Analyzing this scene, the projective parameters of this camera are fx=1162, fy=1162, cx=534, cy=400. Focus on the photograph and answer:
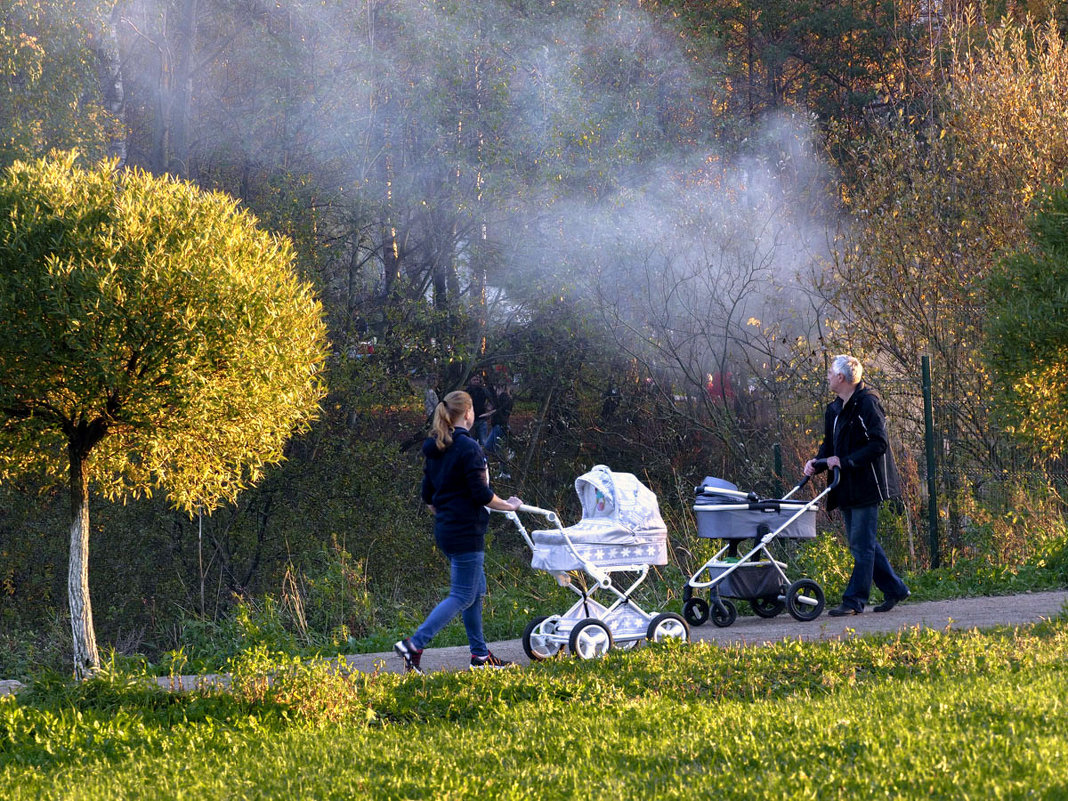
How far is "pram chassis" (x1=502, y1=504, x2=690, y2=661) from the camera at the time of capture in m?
7.54

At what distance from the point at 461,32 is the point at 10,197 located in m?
11.5

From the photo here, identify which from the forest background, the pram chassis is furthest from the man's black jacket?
the forest background

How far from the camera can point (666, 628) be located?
318 inches

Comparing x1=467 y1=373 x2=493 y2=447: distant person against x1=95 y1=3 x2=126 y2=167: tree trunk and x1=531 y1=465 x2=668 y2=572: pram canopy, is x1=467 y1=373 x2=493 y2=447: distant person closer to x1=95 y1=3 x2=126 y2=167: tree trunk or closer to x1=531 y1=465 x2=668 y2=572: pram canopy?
x1=95 y1=3 x2=126 y2=167: tree trunk

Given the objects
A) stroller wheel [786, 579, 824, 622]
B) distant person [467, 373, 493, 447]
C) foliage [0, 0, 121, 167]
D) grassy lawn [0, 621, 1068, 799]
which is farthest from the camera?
distant person [467, 373, 493, 447]

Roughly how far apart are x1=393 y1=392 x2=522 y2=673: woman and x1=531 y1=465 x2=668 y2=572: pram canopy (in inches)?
17.3

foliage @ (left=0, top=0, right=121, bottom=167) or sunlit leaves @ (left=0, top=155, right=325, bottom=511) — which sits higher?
foliage @ (left=0, top=0, right=121, bottom=167)

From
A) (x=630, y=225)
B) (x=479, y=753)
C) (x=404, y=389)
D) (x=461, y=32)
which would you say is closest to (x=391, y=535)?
(x=404, y=389)

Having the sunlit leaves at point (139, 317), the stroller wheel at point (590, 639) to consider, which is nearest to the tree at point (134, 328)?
the sunlit leaves at point (139, 317)

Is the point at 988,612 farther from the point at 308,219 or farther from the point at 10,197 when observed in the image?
the point at 308,219

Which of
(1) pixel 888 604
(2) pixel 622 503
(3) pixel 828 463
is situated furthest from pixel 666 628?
(1) pixel 888 604

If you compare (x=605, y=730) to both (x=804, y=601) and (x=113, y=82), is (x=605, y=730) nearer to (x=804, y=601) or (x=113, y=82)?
(x=804, y=601)

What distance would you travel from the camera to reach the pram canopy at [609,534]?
25.1ft

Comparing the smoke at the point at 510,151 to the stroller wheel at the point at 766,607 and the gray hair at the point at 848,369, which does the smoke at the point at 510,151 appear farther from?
the gray hair at the point at 848,369
